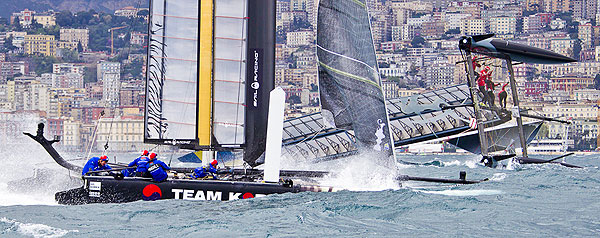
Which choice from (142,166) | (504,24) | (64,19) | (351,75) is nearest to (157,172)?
(142,166)

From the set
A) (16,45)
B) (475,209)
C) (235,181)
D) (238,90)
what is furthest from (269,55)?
(16,45)

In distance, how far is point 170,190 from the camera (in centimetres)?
1338

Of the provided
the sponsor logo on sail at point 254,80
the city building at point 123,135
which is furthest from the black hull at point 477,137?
the city building at point 123,135

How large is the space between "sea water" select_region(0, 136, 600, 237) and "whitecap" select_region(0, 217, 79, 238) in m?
0.01

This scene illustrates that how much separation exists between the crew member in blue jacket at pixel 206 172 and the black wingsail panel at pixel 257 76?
100 cm

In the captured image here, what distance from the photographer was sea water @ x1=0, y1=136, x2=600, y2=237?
443 inches

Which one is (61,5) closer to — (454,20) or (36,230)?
(454,20)

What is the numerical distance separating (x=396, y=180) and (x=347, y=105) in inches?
53.5

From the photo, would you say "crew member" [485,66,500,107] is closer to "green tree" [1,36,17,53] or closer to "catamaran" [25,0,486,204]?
"catamaran" [25,0,486,204]

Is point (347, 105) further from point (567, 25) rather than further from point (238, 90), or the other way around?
point (567, 25)

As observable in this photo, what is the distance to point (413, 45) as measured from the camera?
123 metres

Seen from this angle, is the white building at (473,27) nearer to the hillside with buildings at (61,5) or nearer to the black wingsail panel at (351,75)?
the hillside with buildings at (61,5)

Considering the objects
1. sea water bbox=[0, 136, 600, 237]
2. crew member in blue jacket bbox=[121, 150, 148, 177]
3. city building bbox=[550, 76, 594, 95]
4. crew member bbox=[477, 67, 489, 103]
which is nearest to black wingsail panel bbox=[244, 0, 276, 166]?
sea water bbox=[0, 136, 600, 237]

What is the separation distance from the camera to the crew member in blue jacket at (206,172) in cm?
1422
